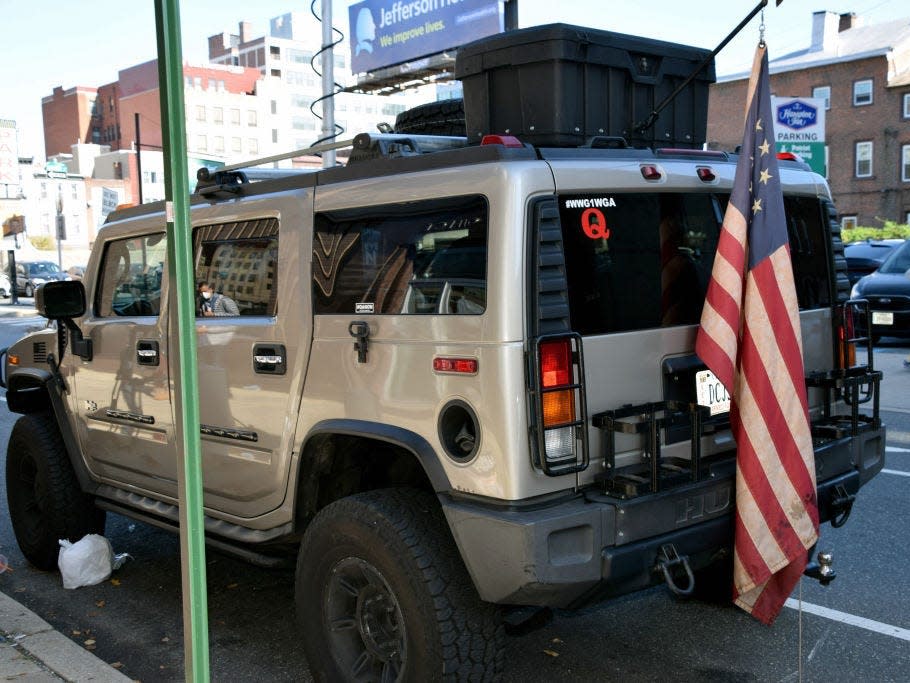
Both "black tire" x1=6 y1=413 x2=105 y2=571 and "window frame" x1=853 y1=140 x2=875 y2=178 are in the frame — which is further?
"window frame" x1=853 y1=140 x2=875 y2=178

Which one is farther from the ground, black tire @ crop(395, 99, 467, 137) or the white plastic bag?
black tire @ crop(395, 99, 467, 137)

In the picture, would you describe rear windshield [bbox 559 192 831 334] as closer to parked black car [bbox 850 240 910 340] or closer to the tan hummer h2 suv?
the tan hummer h2 suv

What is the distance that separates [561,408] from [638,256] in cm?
74

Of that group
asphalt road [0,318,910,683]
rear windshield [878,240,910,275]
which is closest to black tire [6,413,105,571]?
asphalt road [0,318,910,683]

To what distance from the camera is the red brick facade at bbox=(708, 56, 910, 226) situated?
41531 mm

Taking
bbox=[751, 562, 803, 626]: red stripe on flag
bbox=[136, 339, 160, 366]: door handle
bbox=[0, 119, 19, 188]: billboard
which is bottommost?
bbox=[751, 562, 803, 626]: red stripe on flag

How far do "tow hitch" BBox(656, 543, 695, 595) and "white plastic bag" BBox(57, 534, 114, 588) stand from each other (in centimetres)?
340

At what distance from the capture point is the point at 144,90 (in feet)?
362

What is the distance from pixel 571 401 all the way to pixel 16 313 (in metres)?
34.0

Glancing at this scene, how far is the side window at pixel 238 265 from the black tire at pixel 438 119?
1782mm

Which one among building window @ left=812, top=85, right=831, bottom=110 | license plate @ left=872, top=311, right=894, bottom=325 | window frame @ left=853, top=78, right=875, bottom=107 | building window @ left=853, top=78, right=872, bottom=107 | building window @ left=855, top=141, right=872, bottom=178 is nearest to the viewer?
license plate @ left=872, top=311, right=894, bottom=325

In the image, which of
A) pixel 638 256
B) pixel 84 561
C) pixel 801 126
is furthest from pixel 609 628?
pixel 801 126

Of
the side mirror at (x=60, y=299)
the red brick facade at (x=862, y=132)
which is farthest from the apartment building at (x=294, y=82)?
the side mirror at (x=60, y=299)

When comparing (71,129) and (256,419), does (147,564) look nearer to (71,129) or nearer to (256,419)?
(256,419)
